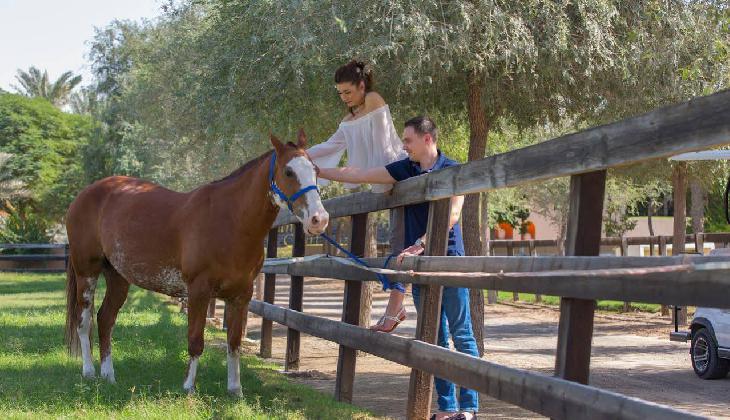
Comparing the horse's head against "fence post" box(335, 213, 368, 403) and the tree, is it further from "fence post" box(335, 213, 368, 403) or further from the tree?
the tree

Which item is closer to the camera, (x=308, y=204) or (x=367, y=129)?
(x=308, y=204)

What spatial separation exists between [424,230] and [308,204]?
814mm

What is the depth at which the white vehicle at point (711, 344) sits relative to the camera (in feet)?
31.7

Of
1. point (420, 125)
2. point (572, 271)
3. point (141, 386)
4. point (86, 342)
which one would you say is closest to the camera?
point (572, 271)

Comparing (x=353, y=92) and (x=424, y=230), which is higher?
(x=353, y=92)

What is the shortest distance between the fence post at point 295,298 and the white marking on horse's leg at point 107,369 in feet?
7.38

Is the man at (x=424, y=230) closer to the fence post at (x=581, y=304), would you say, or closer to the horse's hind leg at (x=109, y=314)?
the fence post at (x=581, y=304)

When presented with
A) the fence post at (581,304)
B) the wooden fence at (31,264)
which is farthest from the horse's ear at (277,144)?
the wooden fence at (31,264)

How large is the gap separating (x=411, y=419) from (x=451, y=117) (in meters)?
8.11

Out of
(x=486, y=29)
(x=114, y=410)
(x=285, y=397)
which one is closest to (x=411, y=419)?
(x=285, y=397)

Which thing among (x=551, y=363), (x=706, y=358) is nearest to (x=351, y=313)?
(x=551, y=363)

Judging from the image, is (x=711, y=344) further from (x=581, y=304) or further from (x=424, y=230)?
(x=581, y=304)

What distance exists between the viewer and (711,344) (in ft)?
32.3

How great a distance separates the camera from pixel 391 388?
8547 mm
